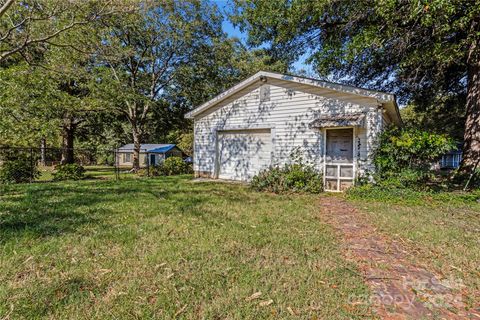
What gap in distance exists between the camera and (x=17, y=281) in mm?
2299

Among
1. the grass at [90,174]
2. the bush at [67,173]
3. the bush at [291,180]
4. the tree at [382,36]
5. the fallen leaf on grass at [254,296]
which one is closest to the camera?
the fallen leaf on grass at [254,296]

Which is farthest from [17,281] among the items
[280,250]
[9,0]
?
[9,0]

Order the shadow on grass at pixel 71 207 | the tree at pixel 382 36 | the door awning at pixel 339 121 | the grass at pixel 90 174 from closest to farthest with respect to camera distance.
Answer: the shadow on grass at pixel 71 207 < the tree at pixel 382 36 < the door awning at pixel 339 121 < the grass at pixel 90 174

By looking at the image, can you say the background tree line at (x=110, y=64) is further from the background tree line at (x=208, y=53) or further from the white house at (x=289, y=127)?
the white house at (x=289, y=127)

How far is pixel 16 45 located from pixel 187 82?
986 cm

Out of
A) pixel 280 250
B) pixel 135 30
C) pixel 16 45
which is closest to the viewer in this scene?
pixel 280 250

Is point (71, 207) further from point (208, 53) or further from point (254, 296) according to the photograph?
point (208, 53)

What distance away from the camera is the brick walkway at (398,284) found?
202 cm

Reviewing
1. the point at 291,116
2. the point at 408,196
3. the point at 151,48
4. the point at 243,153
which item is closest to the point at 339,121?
the point at 291,116

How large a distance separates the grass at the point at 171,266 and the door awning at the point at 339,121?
364cm

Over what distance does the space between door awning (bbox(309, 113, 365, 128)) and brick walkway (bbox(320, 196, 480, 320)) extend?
4074mm

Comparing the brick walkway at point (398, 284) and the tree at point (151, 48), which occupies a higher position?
the tree at point (151, 48)

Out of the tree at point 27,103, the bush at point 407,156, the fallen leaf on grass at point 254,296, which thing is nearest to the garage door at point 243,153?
the bush at point 407,156

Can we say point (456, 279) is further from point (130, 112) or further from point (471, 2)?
point (130, 112)
